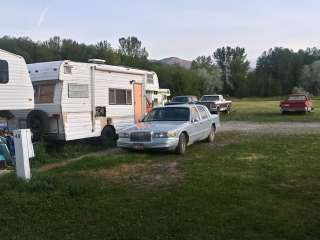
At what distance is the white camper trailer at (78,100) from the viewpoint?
1357 centimetres

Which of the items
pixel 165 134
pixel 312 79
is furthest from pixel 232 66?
pixel 165 134

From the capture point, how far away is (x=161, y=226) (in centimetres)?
609

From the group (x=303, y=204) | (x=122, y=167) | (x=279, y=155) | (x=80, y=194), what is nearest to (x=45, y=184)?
(x=80, y=194)

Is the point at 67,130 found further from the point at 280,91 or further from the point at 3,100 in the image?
the point at 280,91

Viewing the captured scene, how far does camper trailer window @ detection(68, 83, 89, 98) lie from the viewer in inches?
546

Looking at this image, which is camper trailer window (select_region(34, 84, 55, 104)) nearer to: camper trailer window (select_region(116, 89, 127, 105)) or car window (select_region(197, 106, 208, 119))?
camper trailer window (select_region(116, 89, 127, 105))

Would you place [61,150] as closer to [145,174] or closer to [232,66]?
[145,174]

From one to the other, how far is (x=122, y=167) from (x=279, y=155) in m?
4.13

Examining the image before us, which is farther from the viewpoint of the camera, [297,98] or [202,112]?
[297,98]

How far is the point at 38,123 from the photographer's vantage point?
13.8m

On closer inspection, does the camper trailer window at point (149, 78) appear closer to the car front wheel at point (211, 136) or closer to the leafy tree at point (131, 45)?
the car front wheel at point (211, 136)

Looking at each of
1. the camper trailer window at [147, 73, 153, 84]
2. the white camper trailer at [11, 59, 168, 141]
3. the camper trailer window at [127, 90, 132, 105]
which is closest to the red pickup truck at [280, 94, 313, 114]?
the camper trailer window at [147, 73, 153, 84]

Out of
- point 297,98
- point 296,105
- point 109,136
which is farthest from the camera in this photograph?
point 297,98

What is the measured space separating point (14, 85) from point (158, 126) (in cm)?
392
